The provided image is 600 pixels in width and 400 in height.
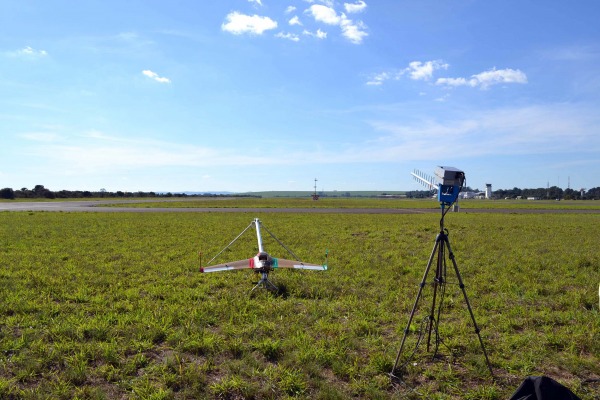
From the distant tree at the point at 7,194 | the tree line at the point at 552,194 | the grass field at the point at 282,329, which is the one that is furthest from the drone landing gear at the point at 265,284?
the tree line at the point at 552,194

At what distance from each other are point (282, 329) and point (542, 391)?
12.0 ft

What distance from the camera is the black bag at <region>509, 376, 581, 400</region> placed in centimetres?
337

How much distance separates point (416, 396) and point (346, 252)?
367 inches

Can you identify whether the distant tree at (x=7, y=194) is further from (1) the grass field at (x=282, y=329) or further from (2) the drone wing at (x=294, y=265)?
(2) the drone wing at (x=294, y=265)

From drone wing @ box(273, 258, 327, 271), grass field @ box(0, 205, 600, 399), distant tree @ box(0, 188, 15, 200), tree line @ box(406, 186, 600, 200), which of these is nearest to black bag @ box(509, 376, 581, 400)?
grass field @ box(0, 205, 600, 399)

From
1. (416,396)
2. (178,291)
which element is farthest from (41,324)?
(416,396)

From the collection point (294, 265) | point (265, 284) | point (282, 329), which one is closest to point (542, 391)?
point (282, 329)

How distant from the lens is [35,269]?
1026cm

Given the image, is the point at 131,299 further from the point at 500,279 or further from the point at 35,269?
the point at 500,279

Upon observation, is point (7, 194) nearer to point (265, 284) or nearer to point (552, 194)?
point (265, 284)

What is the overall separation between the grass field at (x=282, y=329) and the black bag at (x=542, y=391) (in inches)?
30.9

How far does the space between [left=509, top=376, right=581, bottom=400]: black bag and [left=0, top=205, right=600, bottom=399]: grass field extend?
0.79 m

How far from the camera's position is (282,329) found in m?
6.08

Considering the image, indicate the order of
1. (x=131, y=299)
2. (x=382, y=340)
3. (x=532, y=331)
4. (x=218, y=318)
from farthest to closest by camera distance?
(x=131, y=299) < (x=218, y=318) < (x=532, y=331) < (x=382, y=340)
